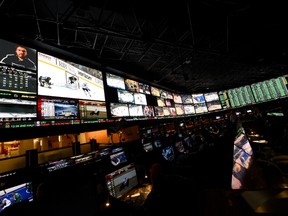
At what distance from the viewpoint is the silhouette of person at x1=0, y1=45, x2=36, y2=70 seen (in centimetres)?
326

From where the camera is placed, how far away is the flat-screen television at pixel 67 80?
389 cm

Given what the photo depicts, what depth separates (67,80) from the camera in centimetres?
443

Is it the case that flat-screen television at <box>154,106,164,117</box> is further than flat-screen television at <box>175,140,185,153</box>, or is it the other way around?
flat-screen television at <box>154,106,164,117</box>

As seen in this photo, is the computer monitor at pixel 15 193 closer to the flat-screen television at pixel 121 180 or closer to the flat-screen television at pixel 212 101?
the flat-screen television at pixel 121 180

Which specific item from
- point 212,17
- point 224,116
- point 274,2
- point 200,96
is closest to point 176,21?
point 212,17

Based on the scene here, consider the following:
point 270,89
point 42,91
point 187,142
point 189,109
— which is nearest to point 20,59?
point 42,91

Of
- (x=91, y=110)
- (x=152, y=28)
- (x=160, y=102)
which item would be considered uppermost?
(x=152, y=28)

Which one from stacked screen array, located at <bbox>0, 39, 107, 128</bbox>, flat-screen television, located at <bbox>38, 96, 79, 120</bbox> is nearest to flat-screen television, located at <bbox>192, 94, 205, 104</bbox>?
stacked screen array, located at <bbox>0, 39, 107, 128</bbox>

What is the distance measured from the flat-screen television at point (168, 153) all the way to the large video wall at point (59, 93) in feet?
6.91

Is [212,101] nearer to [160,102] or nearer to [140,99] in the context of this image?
[160,102]

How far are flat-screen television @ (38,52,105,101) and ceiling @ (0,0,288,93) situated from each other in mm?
611

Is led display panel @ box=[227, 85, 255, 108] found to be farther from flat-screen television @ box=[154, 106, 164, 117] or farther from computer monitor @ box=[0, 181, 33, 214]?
computer monitor @ box=[0, 181, 33, 214]

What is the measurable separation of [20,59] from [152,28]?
442cm

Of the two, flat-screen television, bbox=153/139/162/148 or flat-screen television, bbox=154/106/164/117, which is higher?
flat-screen television, bbox=154/106/164/117
